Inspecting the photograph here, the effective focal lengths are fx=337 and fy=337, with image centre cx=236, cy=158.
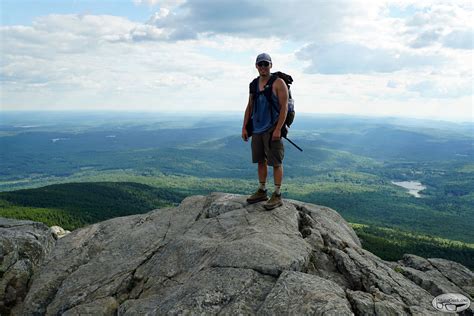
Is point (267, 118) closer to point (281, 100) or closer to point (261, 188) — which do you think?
point (281, 100)

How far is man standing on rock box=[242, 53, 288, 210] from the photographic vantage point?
1458 centimetres

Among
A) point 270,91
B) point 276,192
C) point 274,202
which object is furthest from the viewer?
point 274,202

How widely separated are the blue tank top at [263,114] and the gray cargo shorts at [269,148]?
0.28 metres

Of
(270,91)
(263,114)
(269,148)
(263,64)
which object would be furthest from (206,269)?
(263,64)

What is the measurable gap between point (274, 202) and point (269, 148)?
2747 millimetres

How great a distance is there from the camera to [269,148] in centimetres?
1541

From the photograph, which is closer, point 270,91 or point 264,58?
point 264,58

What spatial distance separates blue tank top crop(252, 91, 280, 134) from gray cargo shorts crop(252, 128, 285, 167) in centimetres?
28

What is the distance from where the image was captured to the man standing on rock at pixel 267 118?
1458cm

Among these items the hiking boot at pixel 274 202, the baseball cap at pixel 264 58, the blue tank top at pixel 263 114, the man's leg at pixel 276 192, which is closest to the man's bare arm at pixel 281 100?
the blue tank top at pixel 263 114

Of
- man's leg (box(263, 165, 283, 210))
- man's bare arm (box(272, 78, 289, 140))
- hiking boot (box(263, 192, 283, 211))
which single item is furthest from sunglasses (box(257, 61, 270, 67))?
hiking boot (box(263, 192, 283, 211))

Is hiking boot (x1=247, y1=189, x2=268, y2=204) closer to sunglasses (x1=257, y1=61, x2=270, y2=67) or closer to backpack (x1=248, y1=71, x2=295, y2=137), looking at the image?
backpack (x1=248, y1=71, x2=295, y2=137)

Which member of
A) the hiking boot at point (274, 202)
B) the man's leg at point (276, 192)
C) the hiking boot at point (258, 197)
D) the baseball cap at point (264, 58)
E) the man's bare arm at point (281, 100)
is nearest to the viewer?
the man's bare arm at point (281, 100)

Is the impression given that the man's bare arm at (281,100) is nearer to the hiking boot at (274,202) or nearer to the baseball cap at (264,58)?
the baseball cap at (264,58)
